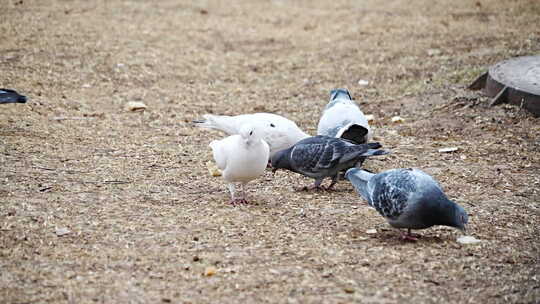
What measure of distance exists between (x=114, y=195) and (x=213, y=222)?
34.2 inches

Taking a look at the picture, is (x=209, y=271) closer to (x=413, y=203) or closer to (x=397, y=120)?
(x=413, y=203)

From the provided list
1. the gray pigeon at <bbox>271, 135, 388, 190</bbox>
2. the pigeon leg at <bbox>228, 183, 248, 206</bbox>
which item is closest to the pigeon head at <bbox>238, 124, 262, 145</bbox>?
the pigeon leg at <bbox>228, 183, 248, 206</bbox>

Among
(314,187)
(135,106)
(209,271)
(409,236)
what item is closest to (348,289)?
(209,271)

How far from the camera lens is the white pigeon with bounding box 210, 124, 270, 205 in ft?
15.6

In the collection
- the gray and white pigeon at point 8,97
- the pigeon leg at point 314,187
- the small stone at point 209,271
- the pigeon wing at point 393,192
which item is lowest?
the pigeon leg at point 314,187

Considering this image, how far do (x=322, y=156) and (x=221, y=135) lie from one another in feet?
6.09

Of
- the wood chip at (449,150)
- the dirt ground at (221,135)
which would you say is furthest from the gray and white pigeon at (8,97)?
the wood chip at (449,150)

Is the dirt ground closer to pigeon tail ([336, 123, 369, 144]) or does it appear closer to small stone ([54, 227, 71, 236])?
small stone ([54, 227, 71, 236])

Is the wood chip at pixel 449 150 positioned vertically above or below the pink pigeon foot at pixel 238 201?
above

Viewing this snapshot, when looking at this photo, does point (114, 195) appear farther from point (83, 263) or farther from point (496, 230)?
point (496, 230)

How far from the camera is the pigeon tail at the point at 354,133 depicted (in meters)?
5.67

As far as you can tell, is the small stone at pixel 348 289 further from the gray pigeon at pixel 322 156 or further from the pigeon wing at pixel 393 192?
the gray pigeon at pixel 322 156

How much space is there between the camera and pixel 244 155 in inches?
188

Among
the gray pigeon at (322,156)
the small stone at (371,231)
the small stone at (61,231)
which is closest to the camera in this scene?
the small stone at (61,231)
